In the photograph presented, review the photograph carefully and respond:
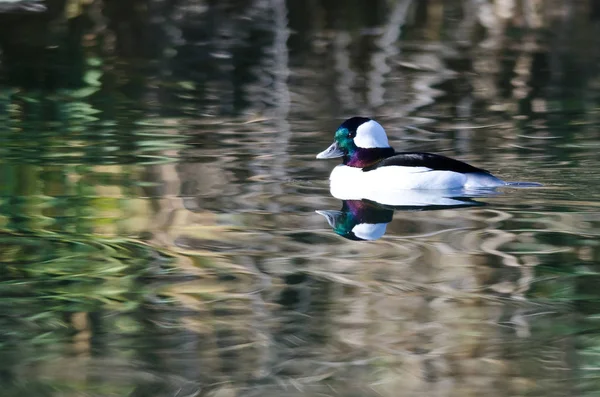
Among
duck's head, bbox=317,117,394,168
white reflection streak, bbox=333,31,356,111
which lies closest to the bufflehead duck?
duck's head, bbox=317,117,394,168

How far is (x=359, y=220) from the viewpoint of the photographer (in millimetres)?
8836

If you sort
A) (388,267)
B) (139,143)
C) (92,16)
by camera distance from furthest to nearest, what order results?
(92,16), (139,143), (388,267)

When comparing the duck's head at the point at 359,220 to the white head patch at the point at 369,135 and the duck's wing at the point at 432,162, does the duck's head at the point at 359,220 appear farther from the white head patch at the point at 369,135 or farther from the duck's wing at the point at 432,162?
the white head patch at the point at 369,135

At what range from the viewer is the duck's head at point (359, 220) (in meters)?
8.36

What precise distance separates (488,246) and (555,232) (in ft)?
1.79

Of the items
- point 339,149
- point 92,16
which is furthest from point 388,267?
point 92,16

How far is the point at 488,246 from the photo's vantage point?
7.84 metres

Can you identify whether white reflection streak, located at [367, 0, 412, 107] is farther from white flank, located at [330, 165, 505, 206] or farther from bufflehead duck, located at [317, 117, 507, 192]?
white flank, located at [330, 165, 505, 206]

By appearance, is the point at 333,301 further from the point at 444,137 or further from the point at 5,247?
the point at 444,137

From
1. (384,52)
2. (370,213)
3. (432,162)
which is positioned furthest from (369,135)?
(384,52)

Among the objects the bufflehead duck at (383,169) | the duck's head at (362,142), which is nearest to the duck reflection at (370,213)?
the bufflehead duck at (383,169)

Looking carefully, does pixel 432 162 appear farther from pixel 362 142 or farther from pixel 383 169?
pixel 362 142

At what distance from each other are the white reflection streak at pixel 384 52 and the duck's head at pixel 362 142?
4312 mm

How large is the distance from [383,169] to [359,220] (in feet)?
2.83
